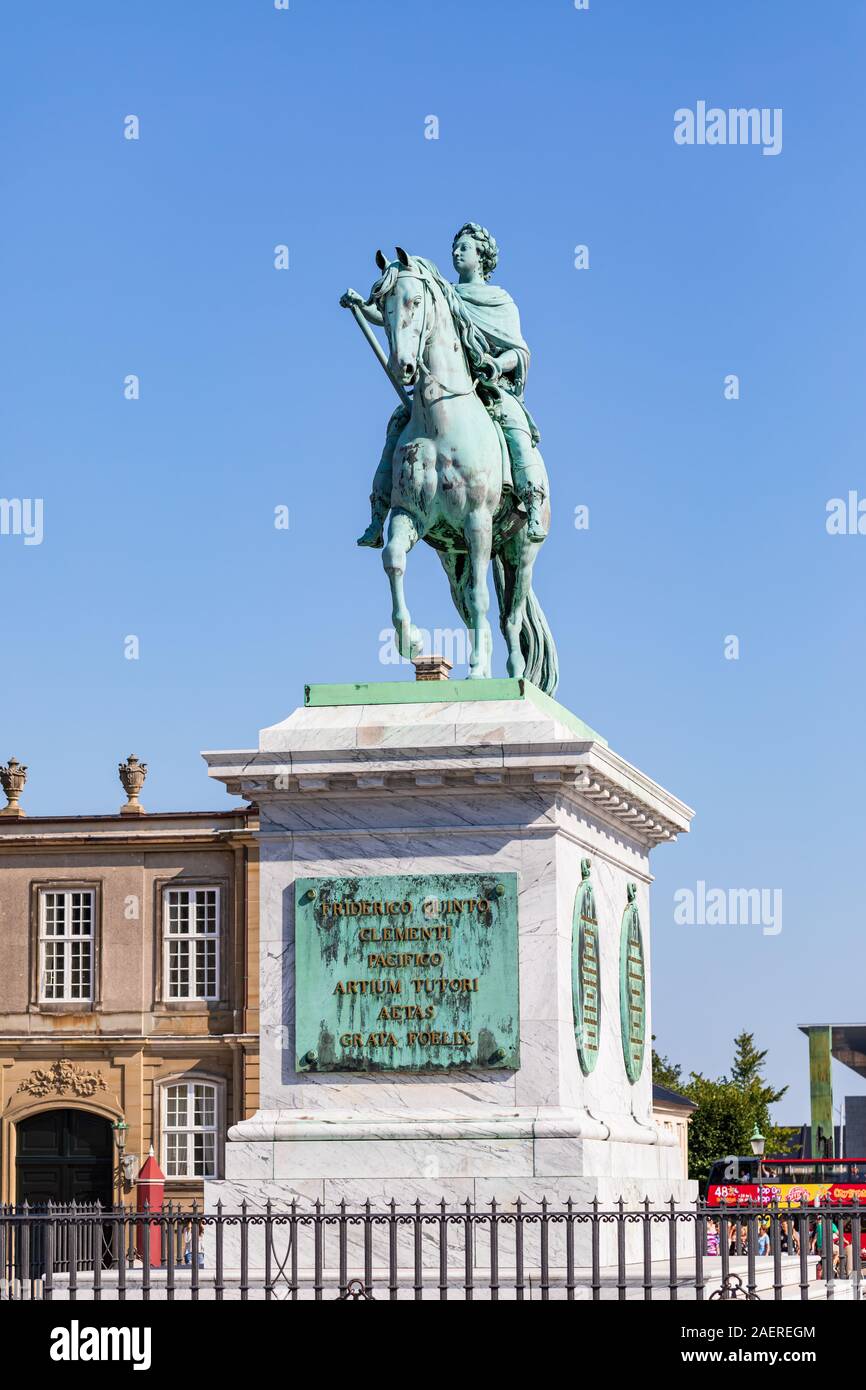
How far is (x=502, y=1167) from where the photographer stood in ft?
57.8

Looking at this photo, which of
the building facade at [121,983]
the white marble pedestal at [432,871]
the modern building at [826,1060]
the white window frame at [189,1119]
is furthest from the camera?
the modern building at [826,1060]

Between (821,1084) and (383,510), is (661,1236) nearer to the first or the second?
(383,510)

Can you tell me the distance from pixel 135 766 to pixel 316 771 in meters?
47.0

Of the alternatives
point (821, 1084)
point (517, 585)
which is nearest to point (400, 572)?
point (517, 585)

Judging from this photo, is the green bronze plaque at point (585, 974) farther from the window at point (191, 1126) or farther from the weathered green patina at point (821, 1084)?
the weathered green patina at point (821, 1084)

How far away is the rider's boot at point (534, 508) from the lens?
Result: 2016 centimetres

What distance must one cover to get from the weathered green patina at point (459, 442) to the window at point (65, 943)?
45.7 m

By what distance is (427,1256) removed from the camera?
1750cm

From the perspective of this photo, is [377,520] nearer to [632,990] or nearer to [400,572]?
[400,572]

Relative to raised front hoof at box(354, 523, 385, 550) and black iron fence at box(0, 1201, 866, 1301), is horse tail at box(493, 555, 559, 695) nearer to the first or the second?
raised front hoof at box(354, 523, 385, 550)

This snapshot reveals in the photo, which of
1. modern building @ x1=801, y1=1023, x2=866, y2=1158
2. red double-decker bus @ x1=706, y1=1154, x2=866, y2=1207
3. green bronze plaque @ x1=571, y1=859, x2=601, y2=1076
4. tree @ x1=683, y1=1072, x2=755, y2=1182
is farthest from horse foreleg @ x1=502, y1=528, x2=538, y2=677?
tree @ x1=683, y1=1072, x2=755, y2=1182

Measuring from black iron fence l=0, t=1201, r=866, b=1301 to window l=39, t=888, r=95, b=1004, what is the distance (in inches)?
1811

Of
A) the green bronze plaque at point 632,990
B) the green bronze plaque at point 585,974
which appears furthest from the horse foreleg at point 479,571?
the green bronze plaque at point 632,990

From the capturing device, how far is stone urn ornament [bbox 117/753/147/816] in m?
64.6
